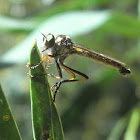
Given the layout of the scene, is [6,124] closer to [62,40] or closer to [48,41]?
[48,41]

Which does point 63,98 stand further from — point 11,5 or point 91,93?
point 11,5

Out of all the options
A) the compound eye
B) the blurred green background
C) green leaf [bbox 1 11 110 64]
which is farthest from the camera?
the blurred green background

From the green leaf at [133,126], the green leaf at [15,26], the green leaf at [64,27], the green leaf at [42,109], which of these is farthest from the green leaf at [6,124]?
the green leaf at [15,26]

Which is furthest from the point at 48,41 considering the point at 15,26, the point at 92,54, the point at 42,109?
the point at 15,26

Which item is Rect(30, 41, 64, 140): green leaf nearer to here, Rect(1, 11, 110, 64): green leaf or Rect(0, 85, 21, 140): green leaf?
Rect(0, 85, 21, 140): green leaf

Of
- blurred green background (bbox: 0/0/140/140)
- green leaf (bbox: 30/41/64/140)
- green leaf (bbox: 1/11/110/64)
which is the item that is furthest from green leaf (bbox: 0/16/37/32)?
green leaf (bbox: 30/41/64/140)
